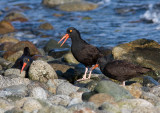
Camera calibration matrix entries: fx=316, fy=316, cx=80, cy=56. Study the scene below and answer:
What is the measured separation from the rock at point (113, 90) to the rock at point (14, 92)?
1424 mm

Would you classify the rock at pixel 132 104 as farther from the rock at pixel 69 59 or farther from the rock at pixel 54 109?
the rock at pixel 69 59

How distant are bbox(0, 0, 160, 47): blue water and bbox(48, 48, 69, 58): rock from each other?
1.64 metres

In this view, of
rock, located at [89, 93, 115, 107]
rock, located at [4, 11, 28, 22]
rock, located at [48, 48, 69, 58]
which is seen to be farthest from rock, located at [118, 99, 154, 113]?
rock, located at [4, 11, 28, 22]

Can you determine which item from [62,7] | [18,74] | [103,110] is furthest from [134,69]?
[62,7]

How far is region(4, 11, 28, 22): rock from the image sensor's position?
18.8m

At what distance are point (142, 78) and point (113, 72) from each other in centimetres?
178

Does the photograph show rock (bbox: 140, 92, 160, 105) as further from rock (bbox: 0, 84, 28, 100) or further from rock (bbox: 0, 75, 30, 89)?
rock (bbox: 0, 75, 30, 89)

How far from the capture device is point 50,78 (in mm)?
7527

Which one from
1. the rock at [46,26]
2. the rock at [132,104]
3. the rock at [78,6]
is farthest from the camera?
the rock at [78,6]

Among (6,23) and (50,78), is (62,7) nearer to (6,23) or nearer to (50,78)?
(6,23)

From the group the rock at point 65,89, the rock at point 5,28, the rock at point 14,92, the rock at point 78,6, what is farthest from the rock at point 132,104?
the rock at point 78,6

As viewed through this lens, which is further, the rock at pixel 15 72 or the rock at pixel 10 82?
the rock at pixel 15 72

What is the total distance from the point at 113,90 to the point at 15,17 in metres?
15.1

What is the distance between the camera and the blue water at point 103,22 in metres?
13.5
